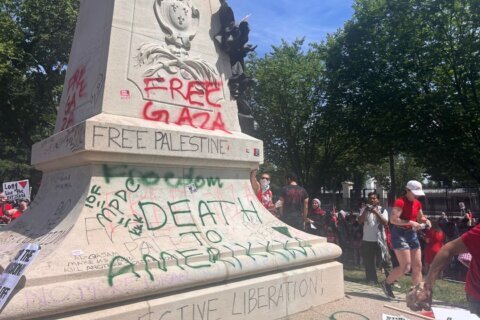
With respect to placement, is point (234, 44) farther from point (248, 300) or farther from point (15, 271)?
point (15, 271)

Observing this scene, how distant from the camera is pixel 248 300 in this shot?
4.00m

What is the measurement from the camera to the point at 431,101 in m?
16.5

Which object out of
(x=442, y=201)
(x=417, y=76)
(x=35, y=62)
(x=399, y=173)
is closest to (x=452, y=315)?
(x=417, y=76)

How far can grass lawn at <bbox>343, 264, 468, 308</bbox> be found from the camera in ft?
21.3

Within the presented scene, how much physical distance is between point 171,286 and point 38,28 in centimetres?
1970

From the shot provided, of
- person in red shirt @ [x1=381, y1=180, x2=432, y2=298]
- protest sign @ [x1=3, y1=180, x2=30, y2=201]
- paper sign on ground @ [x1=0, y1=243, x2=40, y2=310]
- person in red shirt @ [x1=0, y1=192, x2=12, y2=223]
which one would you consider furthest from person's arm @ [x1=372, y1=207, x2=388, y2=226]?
protest sign @ [x1=3, y1=180, x2=30, y2=201]

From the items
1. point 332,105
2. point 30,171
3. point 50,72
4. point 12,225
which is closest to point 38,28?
point 50,72

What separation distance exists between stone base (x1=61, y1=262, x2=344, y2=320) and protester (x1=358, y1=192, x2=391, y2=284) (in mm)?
3059

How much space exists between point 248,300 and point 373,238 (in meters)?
4.63

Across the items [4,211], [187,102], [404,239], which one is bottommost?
[404,239]

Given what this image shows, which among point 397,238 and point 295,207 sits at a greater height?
point 295,207

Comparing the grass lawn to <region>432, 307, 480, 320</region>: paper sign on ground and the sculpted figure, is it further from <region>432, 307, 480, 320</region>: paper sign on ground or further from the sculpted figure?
the sculpted figure

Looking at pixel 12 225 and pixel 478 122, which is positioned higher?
pixel 478 122

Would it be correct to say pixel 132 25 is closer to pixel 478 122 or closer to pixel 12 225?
pixel 12 225
